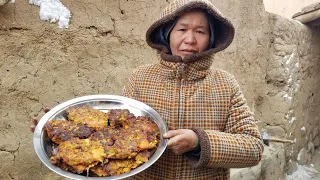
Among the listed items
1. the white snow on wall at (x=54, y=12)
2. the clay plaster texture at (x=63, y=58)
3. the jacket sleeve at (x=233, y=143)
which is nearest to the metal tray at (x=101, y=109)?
the jacket sleeve at (x=233, y=143)

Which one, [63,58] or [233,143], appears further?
[63,58]

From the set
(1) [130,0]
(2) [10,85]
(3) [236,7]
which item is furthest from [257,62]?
(2) [10,85]

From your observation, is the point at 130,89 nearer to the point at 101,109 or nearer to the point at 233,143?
the point at 101,109

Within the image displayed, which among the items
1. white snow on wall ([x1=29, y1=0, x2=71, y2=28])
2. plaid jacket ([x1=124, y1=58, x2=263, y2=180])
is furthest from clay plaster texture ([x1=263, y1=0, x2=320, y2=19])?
plaid jacket ([x1=124, y1=58, x2=263, y2=180])

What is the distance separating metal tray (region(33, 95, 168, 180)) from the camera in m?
1.24

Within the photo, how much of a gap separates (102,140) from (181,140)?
1.11 feet

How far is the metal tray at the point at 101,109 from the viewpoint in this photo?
1.24 meters

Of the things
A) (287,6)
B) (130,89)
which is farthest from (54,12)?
(287,6)

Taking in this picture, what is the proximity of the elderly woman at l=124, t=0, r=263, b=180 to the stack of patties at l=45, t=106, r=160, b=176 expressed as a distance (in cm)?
18

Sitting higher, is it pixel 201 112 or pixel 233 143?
pixel 201 112

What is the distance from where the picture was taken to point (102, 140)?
4.59ft

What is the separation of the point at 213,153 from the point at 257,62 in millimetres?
3322

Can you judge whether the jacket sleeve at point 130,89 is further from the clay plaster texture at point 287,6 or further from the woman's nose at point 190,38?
the clay plaster texture at point 287,6

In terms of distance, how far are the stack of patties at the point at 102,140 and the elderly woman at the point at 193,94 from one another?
0.57 ft
